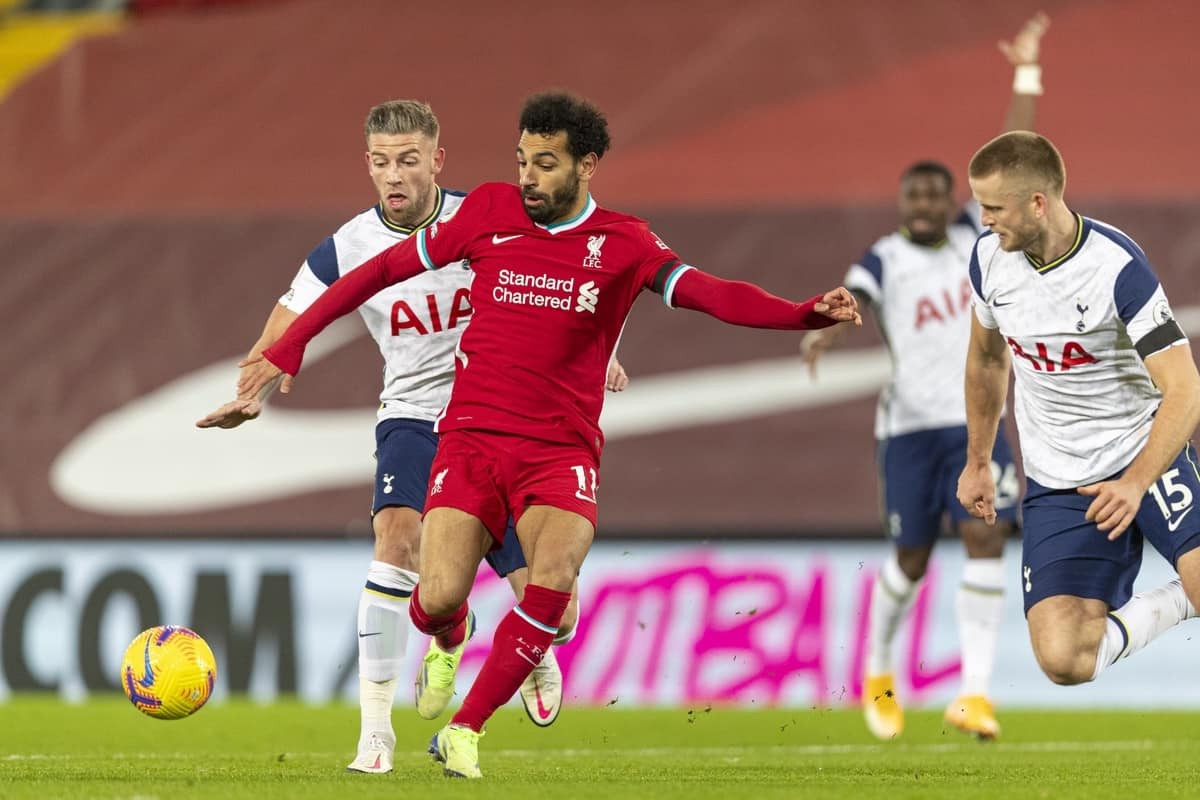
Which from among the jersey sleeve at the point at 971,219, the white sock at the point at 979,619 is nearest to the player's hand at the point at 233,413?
the white sock at the point at 979,619

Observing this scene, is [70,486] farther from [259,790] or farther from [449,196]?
[259,790]

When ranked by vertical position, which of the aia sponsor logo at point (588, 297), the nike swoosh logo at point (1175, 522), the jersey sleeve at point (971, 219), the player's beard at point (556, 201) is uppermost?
the jersey sleeve at point (971, 219)

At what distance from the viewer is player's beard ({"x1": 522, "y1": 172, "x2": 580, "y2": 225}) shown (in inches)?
241

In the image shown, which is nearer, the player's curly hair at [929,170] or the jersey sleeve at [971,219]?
the player's curly hair at [929,170]

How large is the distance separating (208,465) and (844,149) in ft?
17.0

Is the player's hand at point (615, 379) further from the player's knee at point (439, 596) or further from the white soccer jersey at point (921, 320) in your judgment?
the white soccer jersey at point (921, 320)

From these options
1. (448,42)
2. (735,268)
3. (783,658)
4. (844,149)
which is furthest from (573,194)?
(448,42)

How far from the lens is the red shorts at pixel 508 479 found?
607 cm

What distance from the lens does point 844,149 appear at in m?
13.8

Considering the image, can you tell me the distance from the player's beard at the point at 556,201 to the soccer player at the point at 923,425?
301cm

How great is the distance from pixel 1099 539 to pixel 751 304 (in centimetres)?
146

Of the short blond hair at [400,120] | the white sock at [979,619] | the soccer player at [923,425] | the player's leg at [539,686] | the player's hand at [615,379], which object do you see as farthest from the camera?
the soccer player at [923,425]

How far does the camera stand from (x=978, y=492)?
640cm

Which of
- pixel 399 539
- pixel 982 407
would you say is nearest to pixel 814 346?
pixel 982 407
